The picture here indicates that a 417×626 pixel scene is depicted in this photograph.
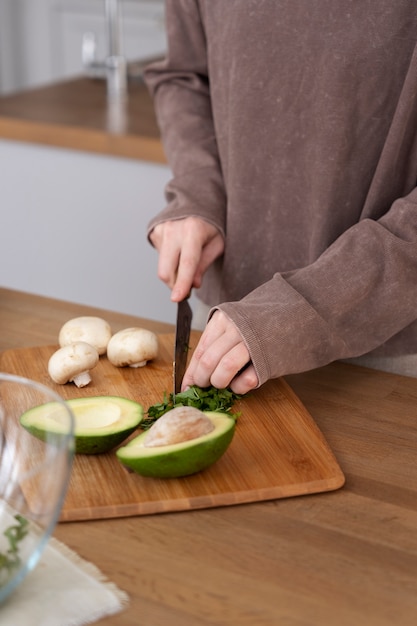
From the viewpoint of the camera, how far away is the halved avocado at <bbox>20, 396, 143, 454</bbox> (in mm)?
792

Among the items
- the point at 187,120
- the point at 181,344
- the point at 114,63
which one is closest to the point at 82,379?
the point at 181,344

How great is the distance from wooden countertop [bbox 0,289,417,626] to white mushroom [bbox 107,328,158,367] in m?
0.25

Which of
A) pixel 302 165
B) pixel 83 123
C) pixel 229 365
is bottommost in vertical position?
pixel 83 123

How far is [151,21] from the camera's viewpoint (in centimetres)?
421

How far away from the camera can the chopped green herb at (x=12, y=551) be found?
2.23ft

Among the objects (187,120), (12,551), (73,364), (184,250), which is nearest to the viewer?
(12,551)

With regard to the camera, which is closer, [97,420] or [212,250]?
[97,420]

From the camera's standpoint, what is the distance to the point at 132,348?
1.10 m

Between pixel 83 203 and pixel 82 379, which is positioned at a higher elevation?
pixel 82 379

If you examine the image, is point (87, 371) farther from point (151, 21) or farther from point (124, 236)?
point (151, 21)

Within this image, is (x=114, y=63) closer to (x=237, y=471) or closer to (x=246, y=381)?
(x=246, y=381)

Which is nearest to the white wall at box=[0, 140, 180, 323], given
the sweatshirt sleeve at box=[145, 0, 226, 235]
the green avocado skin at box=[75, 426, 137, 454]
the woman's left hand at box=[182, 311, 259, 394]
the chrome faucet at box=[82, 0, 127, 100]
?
the chrome faucet at box=[82, 0, 127, 100]

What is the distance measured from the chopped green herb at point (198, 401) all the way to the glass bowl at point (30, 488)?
7.5 inches

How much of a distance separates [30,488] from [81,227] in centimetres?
167
